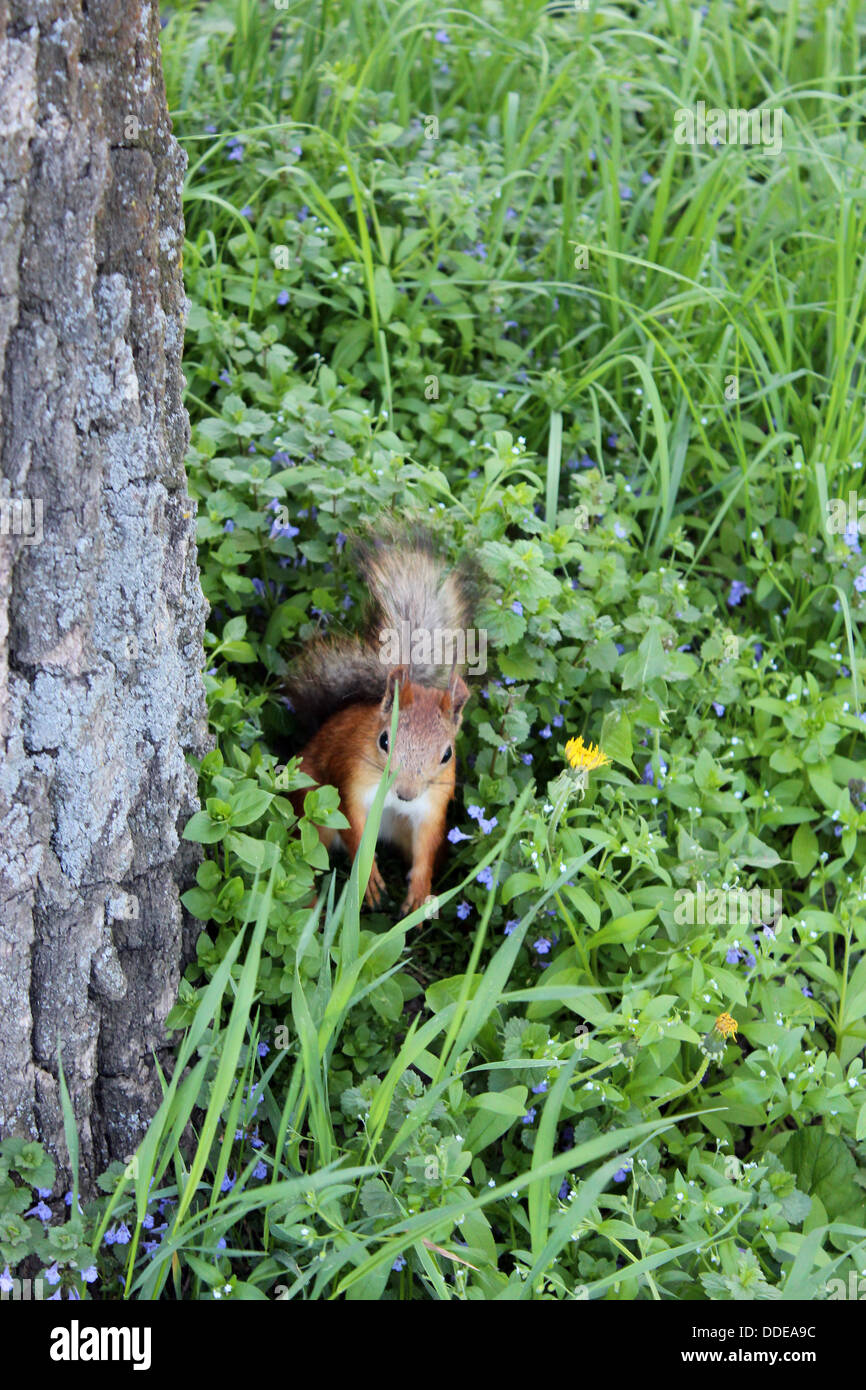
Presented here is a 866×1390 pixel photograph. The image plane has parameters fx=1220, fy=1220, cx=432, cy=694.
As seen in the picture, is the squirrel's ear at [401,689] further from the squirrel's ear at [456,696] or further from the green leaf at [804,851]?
the green leaf at [804,851]

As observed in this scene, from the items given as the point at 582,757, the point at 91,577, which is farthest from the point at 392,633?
the point at 91,577

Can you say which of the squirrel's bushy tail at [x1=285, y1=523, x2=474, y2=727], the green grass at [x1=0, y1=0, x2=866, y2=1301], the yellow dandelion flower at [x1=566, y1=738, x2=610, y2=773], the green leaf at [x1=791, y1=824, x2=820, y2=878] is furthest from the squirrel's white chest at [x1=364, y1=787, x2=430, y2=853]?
the green leaf at [x1=791, y1=824, x2=820, y2=878]

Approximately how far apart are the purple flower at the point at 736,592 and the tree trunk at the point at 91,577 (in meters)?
1.78

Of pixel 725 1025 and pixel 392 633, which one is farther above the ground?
pixel 392 633

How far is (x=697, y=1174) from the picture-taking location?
256 centimetres

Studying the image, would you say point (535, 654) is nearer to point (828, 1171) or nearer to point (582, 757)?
point (582, 757)

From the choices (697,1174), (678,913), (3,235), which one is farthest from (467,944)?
(3,235)

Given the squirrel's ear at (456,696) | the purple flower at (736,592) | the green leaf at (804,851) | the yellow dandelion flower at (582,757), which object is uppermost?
the purple flower at (736,592)

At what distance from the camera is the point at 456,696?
9.71ft

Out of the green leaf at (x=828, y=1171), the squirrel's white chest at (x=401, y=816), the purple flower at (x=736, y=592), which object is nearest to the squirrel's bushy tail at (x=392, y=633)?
the squirrel's white chest at (x=401, y=816)

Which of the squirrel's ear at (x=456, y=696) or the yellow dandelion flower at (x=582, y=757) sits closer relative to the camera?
the yellow dandelion flower at (x=582, y=757)

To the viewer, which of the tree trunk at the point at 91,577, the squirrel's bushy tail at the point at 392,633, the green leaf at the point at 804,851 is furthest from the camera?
the green leaf at the point at 804,851

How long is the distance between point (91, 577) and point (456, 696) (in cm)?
109

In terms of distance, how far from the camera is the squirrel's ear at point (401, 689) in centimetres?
286
